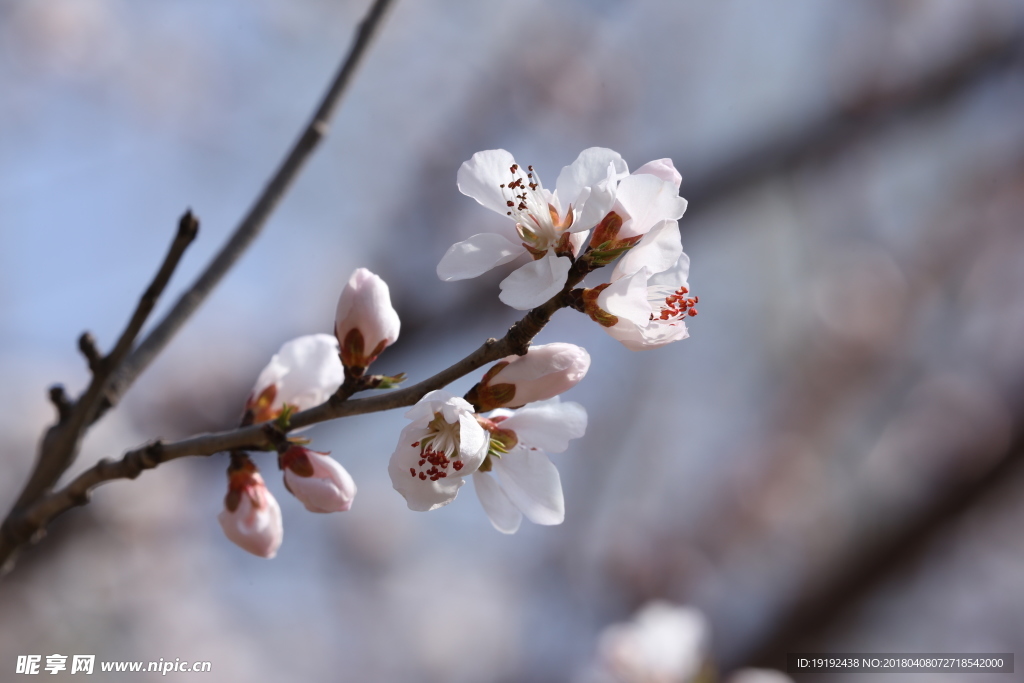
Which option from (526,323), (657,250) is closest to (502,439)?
(526,323)

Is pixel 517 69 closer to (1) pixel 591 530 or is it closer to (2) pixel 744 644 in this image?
(1) pixel 591 530

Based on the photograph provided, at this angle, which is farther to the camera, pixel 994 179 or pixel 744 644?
pixel 994 179

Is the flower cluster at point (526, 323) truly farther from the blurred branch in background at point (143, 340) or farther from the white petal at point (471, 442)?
the blurred branch in background at point (143, 340)

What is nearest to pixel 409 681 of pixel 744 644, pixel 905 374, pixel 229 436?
pixel 744 644

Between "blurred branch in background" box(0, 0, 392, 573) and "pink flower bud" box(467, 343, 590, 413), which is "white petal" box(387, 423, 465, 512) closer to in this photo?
"pink flower bud" box(467, 343, 590, 413)

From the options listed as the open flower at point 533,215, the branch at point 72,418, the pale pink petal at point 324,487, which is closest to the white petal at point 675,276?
the open flower at point 533,215

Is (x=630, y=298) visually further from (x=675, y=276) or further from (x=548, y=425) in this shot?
(x=548, y=425)
